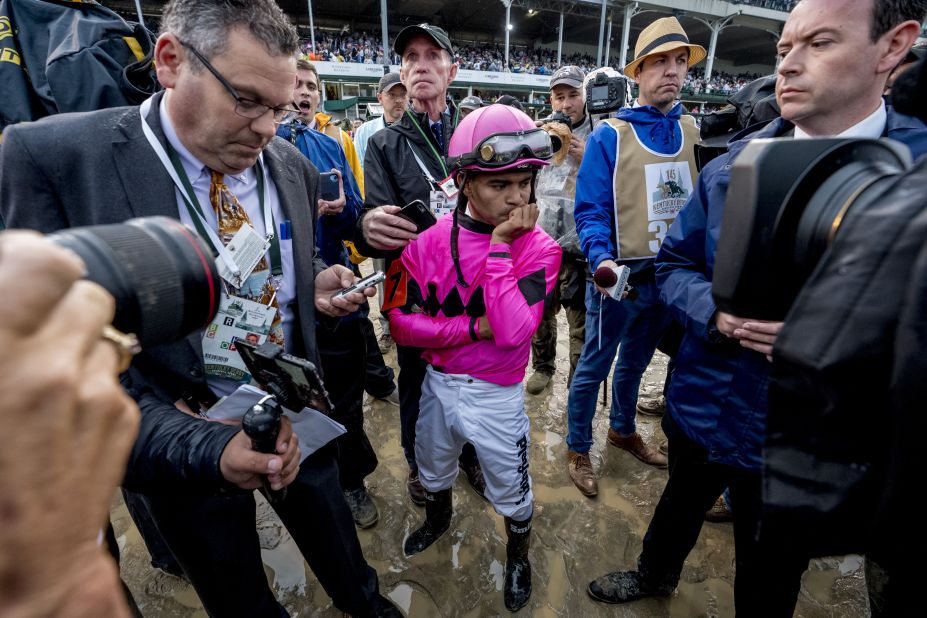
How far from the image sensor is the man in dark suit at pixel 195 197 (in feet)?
3.76

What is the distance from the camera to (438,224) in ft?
6.64

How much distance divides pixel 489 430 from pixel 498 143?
1.25 metres

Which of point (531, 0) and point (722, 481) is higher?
point (531, 0)

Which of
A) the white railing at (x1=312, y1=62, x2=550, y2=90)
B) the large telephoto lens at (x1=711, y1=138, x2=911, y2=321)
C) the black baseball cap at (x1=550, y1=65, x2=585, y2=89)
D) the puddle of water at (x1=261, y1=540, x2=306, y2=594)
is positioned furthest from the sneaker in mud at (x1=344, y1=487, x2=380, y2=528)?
the white railing at (x1=312, y1=62, x2=550, y2=90)

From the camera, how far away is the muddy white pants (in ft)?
6.14

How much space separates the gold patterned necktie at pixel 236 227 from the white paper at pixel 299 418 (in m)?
0.22

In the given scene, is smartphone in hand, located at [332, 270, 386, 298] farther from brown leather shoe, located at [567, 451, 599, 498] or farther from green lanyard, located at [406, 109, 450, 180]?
brown leather shoe, located at [567, 451, 599, 498]

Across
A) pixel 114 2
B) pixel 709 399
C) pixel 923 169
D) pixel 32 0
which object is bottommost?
pixel 709 399

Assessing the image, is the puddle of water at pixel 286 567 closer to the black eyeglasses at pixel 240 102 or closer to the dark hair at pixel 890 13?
the black eyeglasses at pixel 240 102

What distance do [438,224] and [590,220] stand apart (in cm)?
104

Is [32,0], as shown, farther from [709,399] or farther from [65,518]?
[709,399]

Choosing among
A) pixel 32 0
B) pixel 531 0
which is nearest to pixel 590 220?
pixel 32 0

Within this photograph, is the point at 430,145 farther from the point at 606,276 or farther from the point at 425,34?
the point at 606,276

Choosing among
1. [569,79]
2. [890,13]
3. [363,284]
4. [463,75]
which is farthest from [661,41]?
[463,75]
